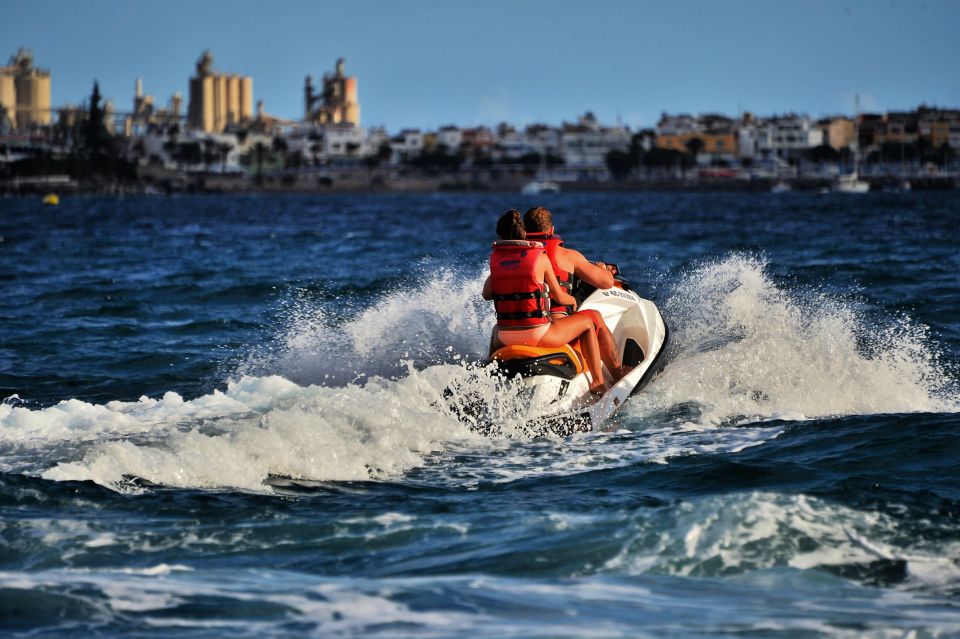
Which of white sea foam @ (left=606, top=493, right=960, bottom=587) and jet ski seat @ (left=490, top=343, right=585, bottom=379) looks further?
jet ski seat @ (left=490, top=343, right=585, bottom=379)

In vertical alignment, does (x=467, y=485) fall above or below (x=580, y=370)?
below

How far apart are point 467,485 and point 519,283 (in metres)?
2.31

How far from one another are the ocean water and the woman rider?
58 centimetres

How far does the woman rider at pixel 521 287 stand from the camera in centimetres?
1026

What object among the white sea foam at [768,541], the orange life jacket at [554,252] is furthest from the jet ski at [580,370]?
the white sea foam at [768,541]

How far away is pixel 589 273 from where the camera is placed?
11.1m

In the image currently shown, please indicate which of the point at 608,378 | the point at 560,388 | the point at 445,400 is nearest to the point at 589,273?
the point at 608,378

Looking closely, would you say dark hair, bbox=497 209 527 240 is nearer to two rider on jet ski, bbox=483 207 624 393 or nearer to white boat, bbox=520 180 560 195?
two rider on jet ski, bbox=483 207 624 393

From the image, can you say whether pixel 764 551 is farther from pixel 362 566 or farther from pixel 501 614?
pixel 362 566

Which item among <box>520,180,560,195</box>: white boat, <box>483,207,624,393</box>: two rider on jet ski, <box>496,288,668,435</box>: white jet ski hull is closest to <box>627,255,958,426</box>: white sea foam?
<box>496,288,668,435</box>: white jet ski hull

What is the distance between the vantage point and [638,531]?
7168 millimetres

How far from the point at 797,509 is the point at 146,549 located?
11.3 feet

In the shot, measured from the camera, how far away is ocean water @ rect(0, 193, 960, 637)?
20.1 feet

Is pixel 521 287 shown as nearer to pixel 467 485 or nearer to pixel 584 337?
pixel 584 337
